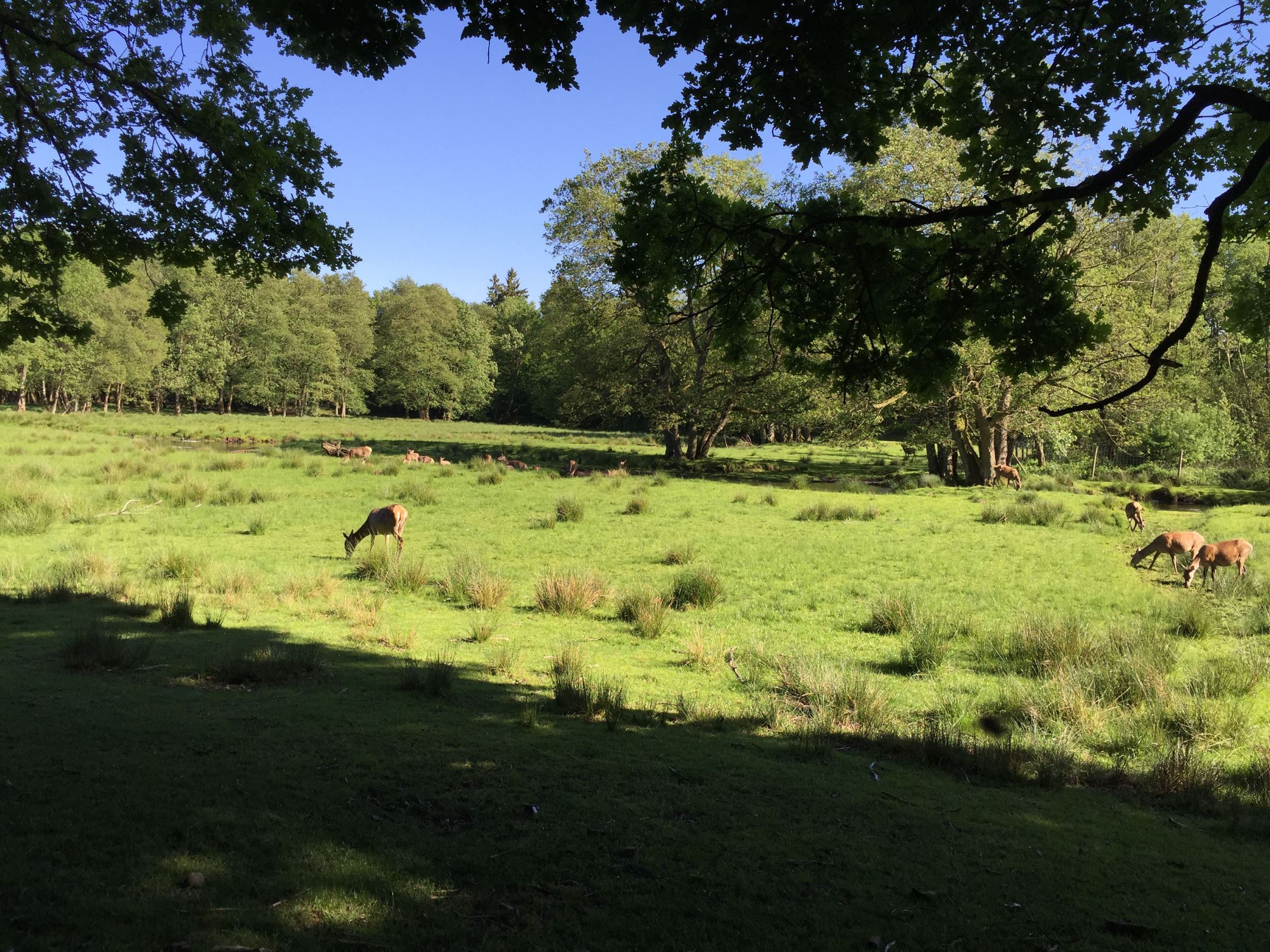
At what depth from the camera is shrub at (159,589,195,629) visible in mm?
9234

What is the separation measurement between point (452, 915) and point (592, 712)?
3541 mm

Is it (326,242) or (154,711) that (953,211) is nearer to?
(154,711)

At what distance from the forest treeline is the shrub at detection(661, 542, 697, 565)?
14.4 feet

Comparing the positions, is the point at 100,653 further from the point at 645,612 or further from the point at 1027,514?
the point at 1027,514

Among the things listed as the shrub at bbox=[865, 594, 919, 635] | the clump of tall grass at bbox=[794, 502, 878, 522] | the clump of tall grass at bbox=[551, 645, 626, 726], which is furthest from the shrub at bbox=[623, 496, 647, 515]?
the clump of tall grass at bbox=[551, 645, 626, 726]

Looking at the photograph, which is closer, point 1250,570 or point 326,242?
point 326,242

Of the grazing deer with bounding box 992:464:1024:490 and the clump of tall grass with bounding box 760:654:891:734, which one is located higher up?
the grazing deer with bounding box 992:464:1024:490

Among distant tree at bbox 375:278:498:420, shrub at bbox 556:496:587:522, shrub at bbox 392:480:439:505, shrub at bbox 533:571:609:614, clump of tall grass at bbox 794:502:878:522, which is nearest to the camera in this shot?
shrub at bbox 533:571:609:614

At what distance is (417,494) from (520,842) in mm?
Result: 20275

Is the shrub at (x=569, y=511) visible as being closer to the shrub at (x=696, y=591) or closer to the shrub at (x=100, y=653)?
the shrub at (x=696, y=591)

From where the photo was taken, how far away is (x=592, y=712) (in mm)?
6887

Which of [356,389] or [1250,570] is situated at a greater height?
[356,389]

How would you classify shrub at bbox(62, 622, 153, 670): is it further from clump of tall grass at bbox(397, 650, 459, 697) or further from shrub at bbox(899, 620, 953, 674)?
shrub at bbox(899, 620, 953, 674)

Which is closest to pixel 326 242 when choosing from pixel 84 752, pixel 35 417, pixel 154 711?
pixel 154 711
